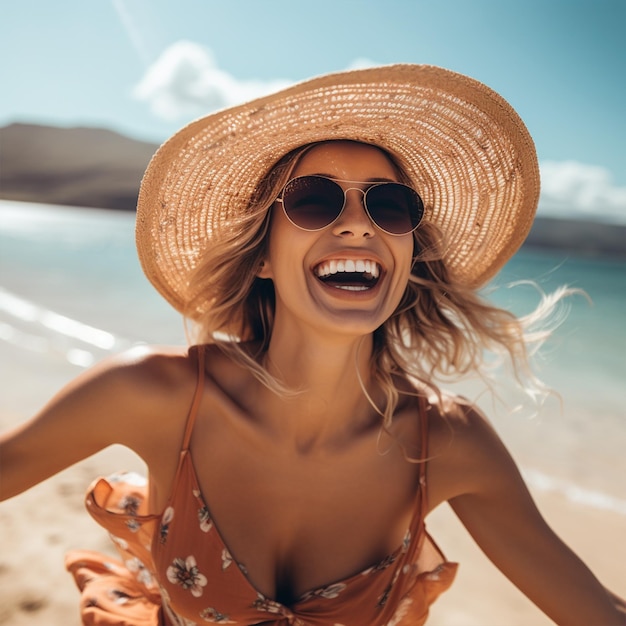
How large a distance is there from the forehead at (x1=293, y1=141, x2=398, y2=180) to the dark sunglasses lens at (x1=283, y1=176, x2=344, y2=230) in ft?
0.27

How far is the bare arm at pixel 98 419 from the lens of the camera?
200 cm

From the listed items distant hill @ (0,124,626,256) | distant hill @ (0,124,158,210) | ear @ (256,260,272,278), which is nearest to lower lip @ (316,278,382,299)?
ear @ (256,260,272,278)

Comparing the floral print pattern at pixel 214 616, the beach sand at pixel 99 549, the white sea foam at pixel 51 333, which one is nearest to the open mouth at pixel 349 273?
the floral print pattern at pixel 214 616

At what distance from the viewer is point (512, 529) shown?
86.8 inches

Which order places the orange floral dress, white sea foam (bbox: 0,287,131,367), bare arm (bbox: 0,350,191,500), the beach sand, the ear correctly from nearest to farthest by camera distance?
bare arm (bbox: 0,350,191,500)
the orange floral dress
the ear
the beach sand
white sea foam (bbox: 0,287,131,367)

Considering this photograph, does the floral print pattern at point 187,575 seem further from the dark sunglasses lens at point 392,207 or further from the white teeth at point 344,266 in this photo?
the dark sunglasses lens at point 392,207

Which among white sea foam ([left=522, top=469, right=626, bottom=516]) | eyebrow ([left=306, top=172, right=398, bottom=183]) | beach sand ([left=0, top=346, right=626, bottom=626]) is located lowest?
beach sand ([left=0, top=346, right=626, bottom=626])

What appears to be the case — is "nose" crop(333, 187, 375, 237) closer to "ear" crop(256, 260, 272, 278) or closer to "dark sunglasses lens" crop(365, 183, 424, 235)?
"dark sunglasses lens" crop(365, 183, 424, 235)

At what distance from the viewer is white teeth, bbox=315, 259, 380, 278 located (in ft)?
6.73

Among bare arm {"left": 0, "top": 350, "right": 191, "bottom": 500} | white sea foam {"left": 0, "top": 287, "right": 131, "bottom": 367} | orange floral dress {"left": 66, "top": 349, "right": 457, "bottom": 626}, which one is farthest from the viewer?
white sea foam {"left": 0, "top": 287, "right": 131, "bottom": 367}

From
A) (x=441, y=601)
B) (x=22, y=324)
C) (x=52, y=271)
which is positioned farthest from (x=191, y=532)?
(x=52, y=271)

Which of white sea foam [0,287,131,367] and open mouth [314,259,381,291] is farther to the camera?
white sea foam [0,287,131,367]

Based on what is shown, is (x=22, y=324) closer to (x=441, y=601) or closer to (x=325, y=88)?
(x=441, y=601)

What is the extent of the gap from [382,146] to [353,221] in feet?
1.40
